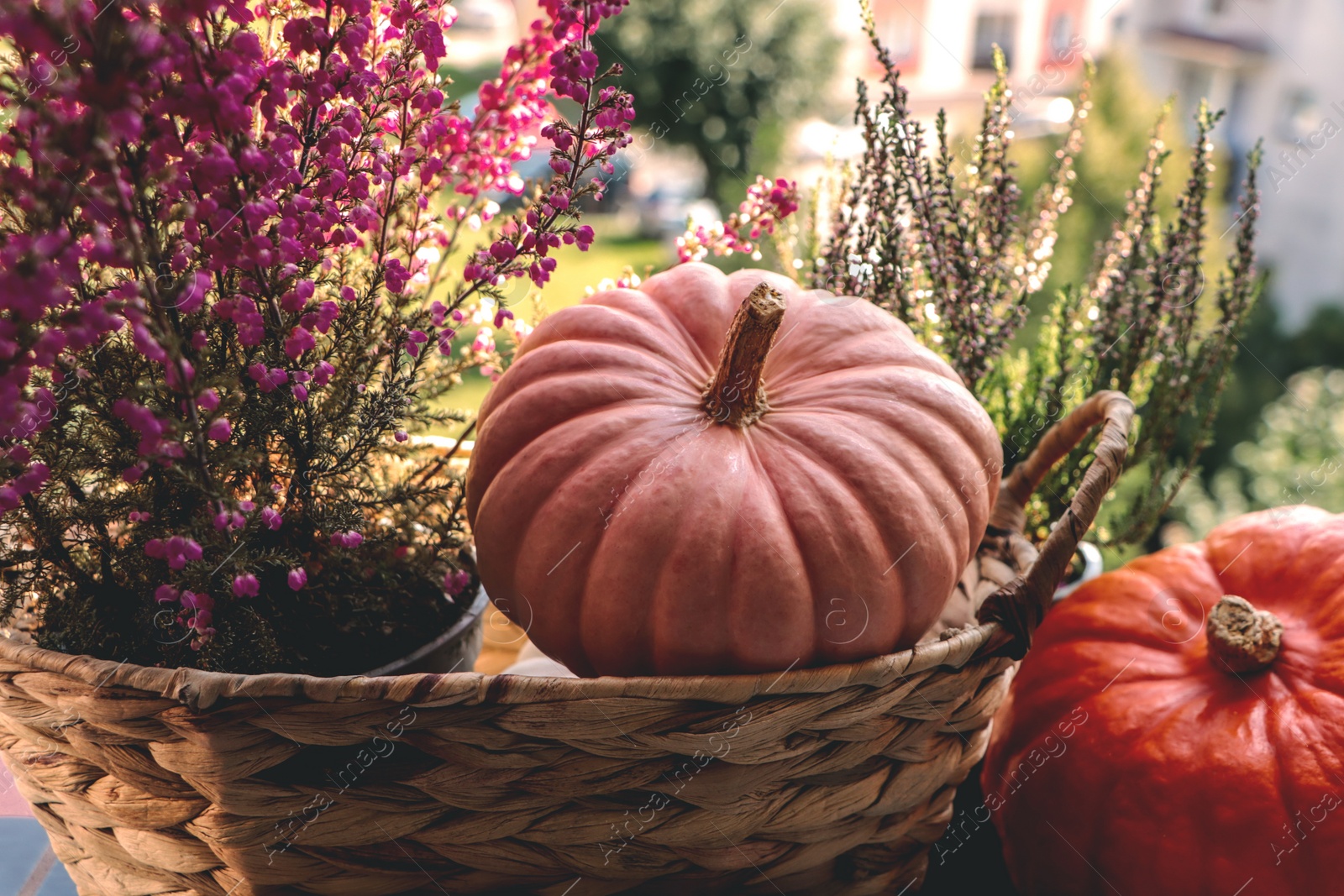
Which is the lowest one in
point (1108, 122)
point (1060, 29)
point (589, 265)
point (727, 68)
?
point (589, 265)

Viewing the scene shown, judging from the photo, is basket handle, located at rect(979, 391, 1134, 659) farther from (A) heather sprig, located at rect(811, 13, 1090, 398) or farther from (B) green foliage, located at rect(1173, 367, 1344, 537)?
(B) green foliage, located at rect(1173, 367, 1344, 537)

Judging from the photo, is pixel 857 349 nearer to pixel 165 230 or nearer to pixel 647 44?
pixel 165 230

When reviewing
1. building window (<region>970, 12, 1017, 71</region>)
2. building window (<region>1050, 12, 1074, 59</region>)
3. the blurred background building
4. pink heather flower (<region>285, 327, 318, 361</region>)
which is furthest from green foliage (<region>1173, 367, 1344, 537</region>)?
building window (<region>1050, 12, 1074, 59</region>)

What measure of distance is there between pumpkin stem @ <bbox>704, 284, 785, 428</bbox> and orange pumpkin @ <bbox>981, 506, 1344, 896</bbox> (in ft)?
1.30

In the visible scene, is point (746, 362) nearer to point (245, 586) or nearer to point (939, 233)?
point (939, 233)

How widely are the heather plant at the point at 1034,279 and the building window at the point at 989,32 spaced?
13560 mm

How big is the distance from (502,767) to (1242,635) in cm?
62

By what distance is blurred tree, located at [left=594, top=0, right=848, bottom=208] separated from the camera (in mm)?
8789

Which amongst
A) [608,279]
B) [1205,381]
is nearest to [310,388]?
[608,279]

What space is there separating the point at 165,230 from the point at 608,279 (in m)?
0.45

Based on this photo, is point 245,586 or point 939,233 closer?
point 245,586

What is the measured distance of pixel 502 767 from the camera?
2.22 ft

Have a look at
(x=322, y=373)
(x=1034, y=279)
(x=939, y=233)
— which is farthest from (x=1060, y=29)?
(x=322, y=373)

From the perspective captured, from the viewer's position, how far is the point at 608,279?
3.36 ft
